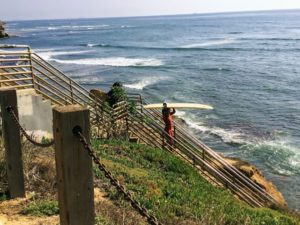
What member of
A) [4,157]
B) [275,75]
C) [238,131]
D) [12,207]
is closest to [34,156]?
[4,157]

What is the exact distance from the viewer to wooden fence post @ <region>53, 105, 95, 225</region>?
10.9 feet

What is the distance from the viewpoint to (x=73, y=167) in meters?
3.41

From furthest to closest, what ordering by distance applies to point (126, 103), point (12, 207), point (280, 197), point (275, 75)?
point (275, 75) < point (126, 103) < point (280, 197) < point (12, 207)

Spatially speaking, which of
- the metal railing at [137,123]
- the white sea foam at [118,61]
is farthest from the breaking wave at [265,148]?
the white sea foam at [118,61]

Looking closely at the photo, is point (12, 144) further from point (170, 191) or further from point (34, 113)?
point (34, 113)

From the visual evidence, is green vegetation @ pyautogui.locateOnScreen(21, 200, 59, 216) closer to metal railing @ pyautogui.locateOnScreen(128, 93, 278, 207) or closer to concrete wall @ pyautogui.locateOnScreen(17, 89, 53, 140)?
concrete wall @ pyautogui.locateOnScreen(17, 89, 53, 140)

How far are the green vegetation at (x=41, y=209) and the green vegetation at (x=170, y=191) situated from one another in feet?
4.60

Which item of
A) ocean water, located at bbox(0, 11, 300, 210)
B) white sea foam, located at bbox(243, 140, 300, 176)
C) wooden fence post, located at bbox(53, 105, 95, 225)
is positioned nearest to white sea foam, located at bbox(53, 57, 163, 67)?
ocean water, located at bbox(0, 11, 300, 210)

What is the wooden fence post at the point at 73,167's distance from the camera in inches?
131

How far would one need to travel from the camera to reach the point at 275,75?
40875 mm

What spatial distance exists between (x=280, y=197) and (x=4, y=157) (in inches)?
432

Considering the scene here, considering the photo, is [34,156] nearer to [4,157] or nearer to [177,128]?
[4,157]

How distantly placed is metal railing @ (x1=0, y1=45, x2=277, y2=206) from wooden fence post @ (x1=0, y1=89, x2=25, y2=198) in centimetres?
521

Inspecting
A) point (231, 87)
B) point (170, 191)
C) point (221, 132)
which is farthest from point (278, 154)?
point (231, 87)
